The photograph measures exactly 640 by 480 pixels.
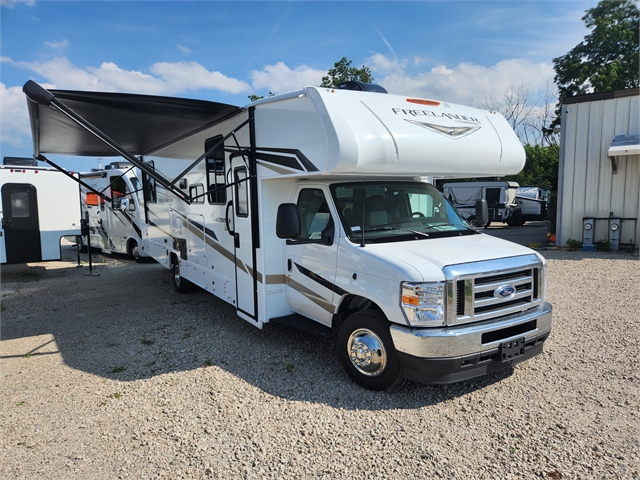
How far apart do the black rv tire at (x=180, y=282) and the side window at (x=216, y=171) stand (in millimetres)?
2471

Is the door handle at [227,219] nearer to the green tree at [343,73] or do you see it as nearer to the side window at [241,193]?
the side window at [241,193]

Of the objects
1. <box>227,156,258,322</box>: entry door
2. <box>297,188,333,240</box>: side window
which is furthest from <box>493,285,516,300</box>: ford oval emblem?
<box>227,156,258,322</box>: entry door

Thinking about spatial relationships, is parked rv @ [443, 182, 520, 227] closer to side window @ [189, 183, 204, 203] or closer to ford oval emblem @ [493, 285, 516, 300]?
side window @ [189, 183, 204, 203]

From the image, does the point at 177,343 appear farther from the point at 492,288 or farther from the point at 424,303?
the point at 492,288

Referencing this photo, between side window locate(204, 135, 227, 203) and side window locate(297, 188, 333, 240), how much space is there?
143 centimetres

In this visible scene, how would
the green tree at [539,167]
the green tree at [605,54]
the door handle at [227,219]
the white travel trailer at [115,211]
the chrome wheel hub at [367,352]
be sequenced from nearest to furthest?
the chrome wheel hub at [367,352] < the door handle at [227,219] < the white travel trailer at [115,211] < the green tree at [605,54] < the green tree at [539,167]

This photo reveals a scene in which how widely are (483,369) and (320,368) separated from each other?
171cm

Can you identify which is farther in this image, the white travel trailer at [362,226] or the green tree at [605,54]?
the green tree at [605,54]

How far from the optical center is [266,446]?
3559 mm

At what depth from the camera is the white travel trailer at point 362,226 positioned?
396 centimetres

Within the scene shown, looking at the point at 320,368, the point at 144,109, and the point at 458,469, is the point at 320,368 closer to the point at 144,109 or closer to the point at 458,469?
the point at 458,469

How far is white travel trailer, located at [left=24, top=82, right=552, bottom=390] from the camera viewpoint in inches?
156

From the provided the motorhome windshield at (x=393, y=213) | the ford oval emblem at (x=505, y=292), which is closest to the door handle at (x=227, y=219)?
the motorhome windshield at (x=393, y=213)

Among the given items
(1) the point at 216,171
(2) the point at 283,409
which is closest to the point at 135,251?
(1) the point at 216,171
